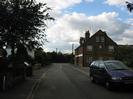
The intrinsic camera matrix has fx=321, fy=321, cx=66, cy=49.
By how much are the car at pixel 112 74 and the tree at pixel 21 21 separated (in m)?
5.42

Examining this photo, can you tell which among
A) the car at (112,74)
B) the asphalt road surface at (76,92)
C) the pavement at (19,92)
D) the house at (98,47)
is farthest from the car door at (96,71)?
the house at (98,47)

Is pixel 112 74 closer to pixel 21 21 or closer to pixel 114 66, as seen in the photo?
pixel 114 66

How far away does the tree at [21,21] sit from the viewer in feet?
70.7

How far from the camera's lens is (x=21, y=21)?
21.8m

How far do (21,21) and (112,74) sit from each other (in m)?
7.83

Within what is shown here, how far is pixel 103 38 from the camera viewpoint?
82438 mm

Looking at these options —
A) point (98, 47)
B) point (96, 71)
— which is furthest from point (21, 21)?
point (98, 47)

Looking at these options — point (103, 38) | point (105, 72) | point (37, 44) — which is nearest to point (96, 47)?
point (103, 38)

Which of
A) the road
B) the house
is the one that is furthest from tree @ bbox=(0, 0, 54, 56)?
the house

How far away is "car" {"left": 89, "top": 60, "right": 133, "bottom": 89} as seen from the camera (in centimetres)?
1677

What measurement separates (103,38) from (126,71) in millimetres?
65029

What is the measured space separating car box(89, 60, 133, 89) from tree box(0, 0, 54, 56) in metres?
5.42

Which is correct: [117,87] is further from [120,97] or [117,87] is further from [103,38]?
[103,38]

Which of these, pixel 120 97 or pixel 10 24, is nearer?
pixel 120 97
